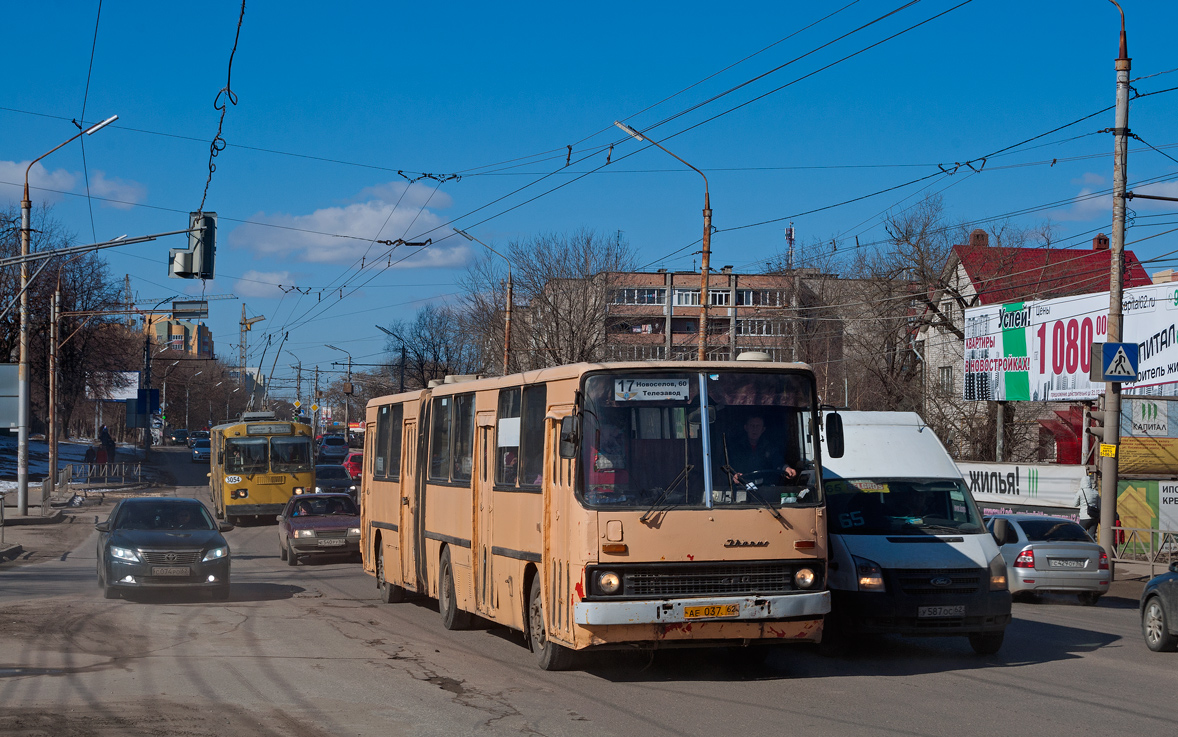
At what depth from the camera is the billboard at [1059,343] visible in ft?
92.2

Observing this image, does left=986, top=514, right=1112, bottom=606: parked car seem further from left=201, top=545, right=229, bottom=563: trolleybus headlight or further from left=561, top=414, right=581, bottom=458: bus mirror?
left=201, top=545, right=229, bottom=563: trolleybus headlight

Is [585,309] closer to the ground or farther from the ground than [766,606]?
farther from the ground

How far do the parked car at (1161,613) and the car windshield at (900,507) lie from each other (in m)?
1.91

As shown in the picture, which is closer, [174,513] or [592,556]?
[592,556]

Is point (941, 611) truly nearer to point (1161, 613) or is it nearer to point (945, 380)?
point (1161, 613)

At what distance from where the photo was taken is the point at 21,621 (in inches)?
A: 525

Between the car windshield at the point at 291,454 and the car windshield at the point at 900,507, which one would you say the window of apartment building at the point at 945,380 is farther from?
the car windshield at the point at 900,507

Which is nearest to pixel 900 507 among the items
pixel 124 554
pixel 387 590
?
pixel 387 590

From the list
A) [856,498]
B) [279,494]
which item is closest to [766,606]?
[856,498]

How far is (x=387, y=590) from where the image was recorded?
1684 centimetres

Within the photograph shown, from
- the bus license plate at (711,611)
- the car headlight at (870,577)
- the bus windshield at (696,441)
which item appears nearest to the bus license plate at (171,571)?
the bus windshield at (696,441)

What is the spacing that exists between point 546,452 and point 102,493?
3703 centimetres

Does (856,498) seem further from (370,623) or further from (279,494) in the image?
→ (279,494)

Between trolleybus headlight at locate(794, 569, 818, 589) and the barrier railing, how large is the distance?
1456 cm
